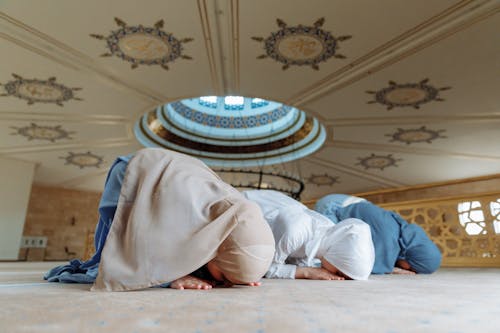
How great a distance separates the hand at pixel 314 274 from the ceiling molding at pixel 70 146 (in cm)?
550

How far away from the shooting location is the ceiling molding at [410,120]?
512 cm

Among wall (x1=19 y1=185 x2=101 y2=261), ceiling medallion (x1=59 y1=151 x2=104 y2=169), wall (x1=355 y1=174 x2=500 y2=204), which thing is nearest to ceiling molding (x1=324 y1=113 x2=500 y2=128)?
wall (x1=355 y1=174 x2=500 y2=204)

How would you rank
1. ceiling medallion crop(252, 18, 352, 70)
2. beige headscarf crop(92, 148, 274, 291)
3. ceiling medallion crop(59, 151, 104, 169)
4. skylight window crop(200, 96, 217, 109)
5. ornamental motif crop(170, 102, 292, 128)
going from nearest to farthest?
1. beige headscarf crop(92, 148, 274, 291)
2. ceiling medallion crop(252, 18, 352, 70)
3. ceiling medallion crop(59, 151, 104, 169)
4. ornamental motif crop(170, 102, 292, 128)
5. skylight window crop(200, 96, 217, 109)

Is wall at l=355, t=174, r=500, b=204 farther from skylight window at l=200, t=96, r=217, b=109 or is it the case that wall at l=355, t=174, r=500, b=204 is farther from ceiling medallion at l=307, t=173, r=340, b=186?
skylight window at l=200, t=96, r=217, b=109

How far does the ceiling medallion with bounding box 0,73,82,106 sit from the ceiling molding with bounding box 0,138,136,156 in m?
1.69

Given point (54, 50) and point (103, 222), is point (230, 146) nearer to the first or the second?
point (54, 50)

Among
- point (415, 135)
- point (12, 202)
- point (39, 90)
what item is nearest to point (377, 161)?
point (415, 135)

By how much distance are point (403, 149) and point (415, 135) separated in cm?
72

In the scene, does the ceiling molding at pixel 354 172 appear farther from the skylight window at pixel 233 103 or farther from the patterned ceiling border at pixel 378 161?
the skylight window at pixel 233 103

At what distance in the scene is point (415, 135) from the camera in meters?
5.93

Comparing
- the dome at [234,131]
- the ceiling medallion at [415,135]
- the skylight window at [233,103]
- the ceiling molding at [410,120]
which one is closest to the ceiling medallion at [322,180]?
the dome at [234,131]

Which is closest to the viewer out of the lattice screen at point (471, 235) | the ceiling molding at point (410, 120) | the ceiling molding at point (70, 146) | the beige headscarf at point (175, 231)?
the beige headscarf at point (175, 231)

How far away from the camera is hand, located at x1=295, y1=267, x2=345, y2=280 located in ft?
6.61

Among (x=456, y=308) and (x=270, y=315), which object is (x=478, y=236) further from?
(x=270, y=315)
